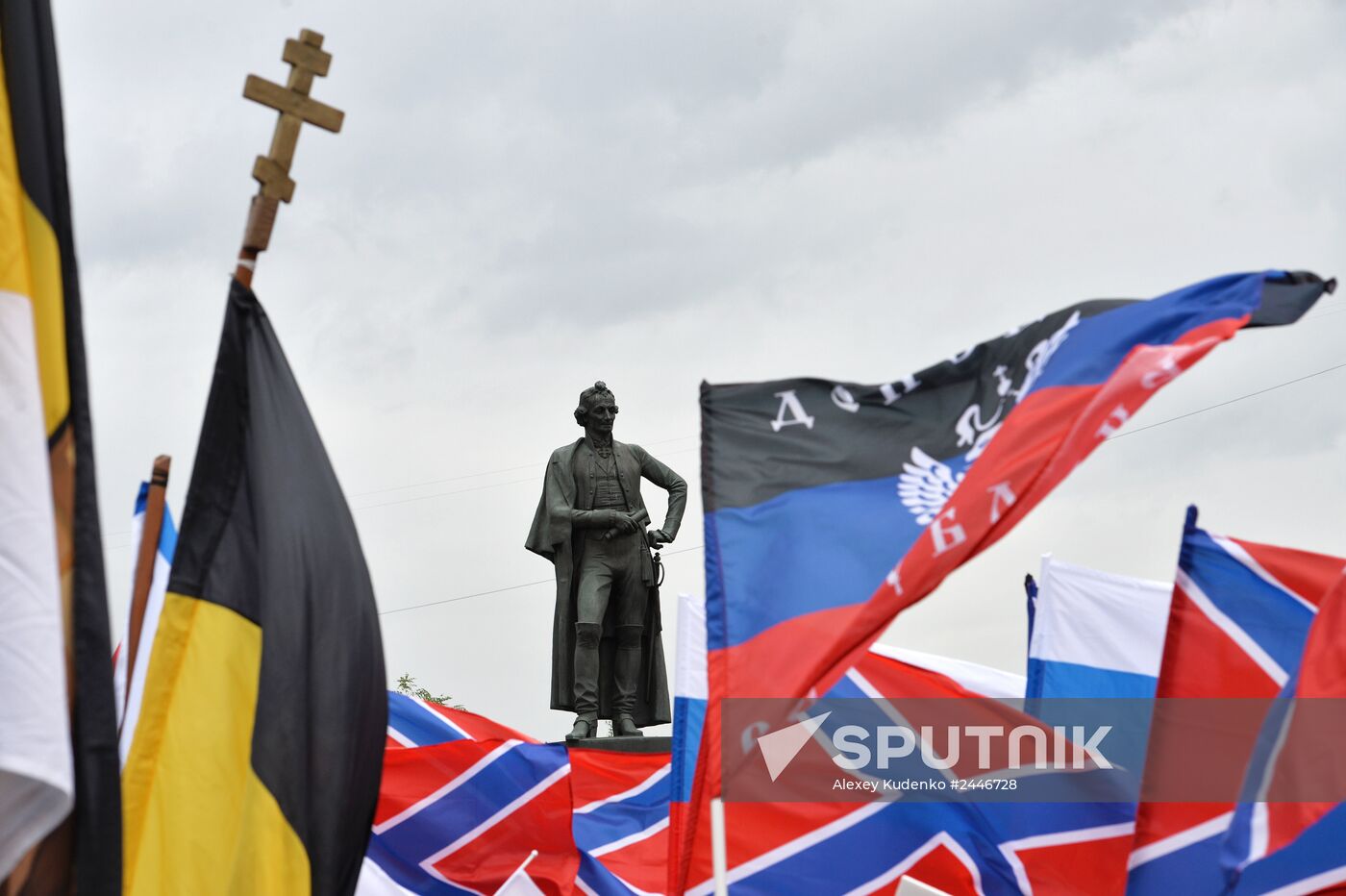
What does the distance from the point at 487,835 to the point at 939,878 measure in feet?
9.73

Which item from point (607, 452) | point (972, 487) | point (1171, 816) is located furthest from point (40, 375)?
point (607, 452)

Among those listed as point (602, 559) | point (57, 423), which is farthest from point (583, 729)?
point (57, 423)

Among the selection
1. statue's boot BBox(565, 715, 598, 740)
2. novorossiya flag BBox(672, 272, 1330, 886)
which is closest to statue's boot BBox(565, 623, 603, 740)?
statue's boot BBox(565, 715, 598, 740)

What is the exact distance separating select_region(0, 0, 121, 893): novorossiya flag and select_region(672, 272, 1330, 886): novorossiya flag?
2.44 m

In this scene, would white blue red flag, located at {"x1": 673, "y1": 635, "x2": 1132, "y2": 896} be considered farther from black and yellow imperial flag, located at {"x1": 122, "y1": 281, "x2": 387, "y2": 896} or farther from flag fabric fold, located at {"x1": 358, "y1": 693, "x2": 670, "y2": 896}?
black and yellow imperial flag, located at {"x1": 122, "y1": 281, "x2": 387, "y2": 896}

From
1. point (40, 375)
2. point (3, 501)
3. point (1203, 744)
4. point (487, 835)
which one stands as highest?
point (40, 375)

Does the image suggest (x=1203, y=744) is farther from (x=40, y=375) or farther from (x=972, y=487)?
(x=40, y=375)

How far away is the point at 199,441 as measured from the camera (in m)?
5.46

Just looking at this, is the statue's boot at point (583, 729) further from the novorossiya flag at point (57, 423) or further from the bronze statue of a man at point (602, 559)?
the novorossiya flag at point (57, 423)

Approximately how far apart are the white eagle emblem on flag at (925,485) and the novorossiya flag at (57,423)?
119 inches

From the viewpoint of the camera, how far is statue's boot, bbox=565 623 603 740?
12.8 meters

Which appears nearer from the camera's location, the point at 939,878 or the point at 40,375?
the point at 40,375

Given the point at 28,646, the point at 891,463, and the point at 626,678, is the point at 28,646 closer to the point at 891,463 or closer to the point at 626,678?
the point at 891,463

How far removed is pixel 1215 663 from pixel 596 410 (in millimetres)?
6687
